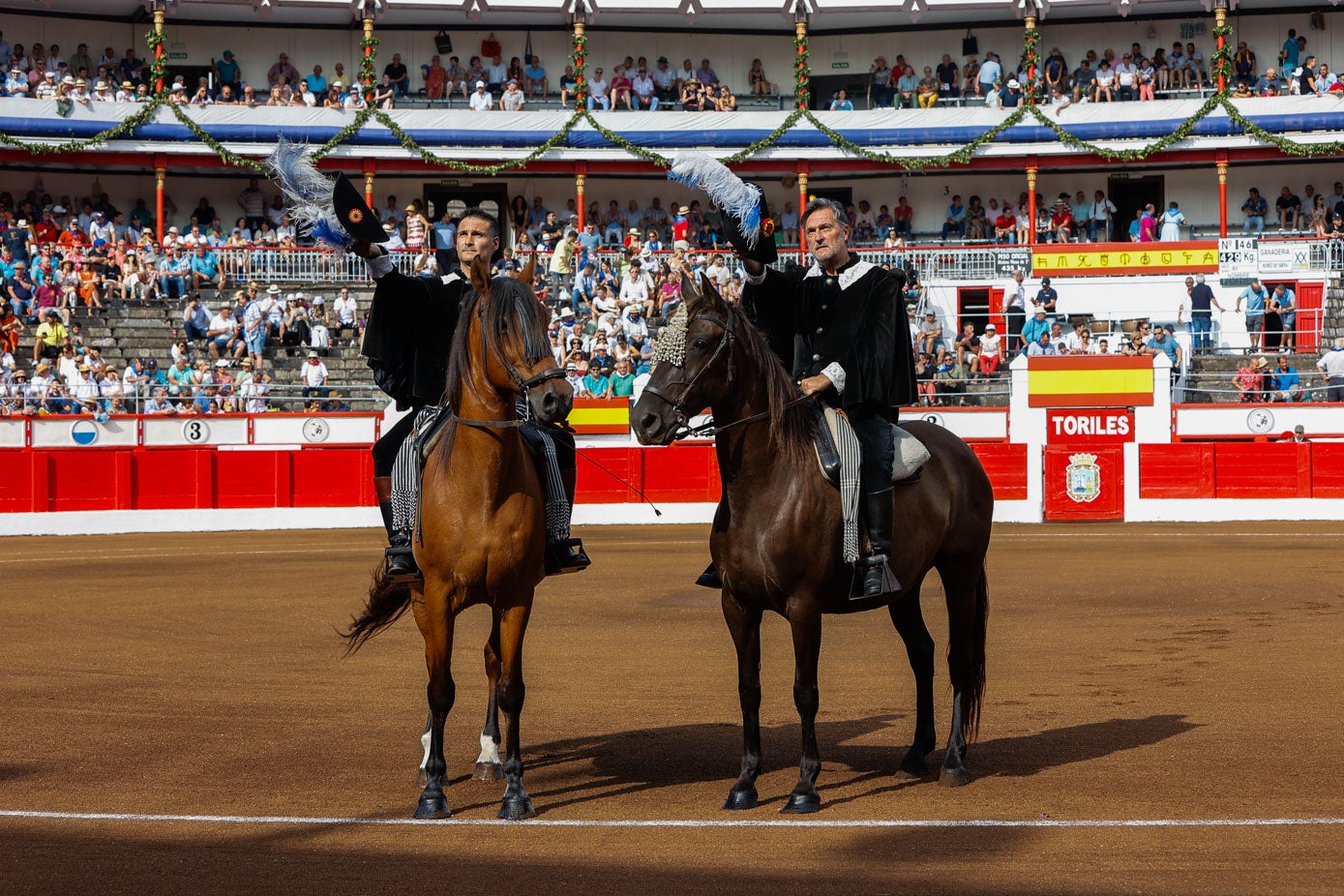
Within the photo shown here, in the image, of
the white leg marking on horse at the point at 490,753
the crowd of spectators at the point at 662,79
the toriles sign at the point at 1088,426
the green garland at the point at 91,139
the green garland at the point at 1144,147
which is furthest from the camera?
the crowd of spectators at the point at 662,79

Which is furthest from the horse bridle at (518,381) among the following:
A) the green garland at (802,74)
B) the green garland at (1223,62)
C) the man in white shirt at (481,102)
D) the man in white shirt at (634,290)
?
the green garland at (1223,62)

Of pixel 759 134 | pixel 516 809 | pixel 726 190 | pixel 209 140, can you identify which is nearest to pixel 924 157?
pixel 759 134

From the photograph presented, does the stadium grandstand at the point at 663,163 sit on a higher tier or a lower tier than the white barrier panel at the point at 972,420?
higher

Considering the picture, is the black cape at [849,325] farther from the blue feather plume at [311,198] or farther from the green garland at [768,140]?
the green garland at [768,140]

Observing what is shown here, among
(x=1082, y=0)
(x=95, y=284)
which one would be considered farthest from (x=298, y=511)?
(x=1082, y=0)

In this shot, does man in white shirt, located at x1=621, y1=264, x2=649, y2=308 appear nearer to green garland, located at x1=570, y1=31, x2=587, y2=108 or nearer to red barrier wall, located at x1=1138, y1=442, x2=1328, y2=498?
green garland, located at x1=570, y1=31, x2=587, y2=108

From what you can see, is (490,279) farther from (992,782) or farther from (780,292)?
(992,782)

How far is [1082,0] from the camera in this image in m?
38.5

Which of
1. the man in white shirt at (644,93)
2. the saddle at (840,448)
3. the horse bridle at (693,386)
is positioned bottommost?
the saddle at (840,448)

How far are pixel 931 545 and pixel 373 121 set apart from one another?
3125 cm

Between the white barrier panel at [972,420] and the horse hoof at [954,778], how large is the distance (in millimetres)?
18010

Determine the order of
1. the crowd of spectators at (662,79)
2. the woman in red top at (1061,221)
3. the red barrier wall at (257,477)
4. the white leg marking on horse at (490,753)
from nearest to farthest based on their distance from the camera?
the white leg marking on horse at (490,753)
the red barrier wall at (257,477)
the woman in red top at (1061,221)
the crowd of spectators at (662,79)

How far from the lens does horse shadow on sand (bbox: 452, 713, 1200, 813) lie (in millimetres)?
7371

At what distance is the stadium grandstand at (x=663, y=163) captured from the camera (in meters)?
29.5
